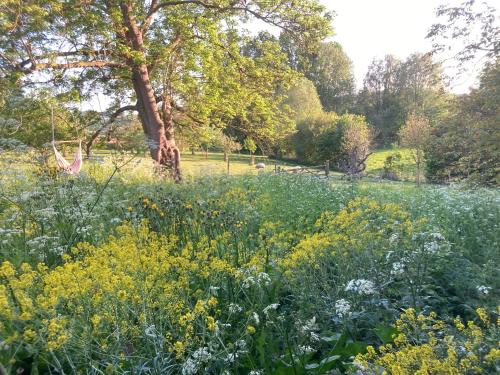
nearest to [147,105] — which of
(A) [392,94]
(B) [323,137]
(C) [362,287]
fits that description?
(C) [362,287]

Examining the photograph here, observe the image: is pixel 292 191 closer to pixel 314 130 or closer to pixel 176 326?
pixel 176 326

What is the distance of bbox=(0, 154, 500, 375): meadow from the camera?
77.9 inches

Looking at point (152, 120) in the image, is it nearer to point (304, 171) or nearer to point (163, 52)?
point (163, 52)

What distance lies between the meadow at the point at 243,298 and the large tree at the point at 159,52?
644 centimetres

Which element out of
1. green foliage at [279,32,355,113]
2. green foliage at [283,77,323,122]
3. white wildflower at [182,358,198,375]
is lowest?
white wildflower at [182,358,198,375]

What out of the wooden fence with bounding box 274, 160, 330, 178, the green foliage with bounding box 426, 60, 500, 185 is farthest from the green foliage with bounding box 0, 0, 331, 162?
the green foliage with bounding box 426, 60, 500, 185

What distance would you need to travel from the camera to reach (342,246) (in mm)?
3314

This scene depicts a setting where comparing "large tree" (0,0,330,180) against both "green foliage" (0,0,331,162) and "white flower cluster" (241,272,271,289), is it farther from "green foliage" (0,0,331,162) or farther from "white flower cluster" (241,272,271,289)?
"white flower cluster" (241,272,271,289)

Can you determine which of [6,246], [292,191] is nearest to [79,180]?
[6,246]

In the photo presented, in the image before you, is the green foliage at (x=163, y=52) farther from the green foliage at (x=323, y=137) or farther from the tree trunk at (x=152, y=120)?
the green foliage at (x=323, y=137)

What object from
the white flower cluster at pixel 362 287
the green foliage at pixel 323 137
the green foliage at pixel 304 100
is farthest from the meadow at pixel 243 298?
the green foliage at pixel 304 100

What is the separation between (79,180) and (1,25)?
5928 millimetres

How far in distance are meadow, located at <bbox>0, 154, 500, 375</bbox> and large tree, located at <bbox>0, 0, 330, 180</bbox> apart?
6441 millimetres

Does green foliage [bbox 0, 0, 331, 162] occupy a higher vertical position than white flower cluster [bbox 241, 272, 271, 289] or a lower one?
higher
